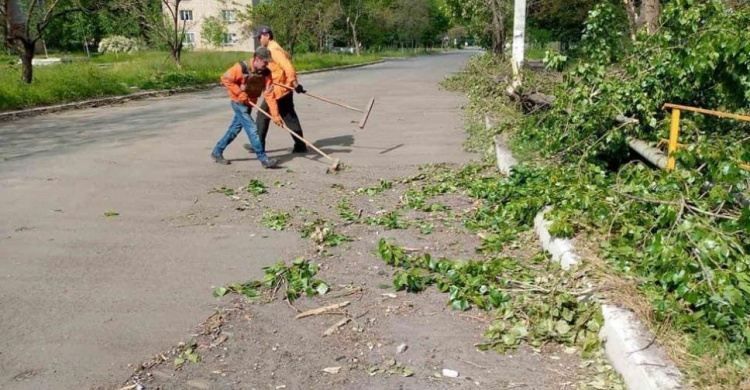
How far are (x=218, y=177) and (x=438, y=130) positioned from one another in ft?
17.0

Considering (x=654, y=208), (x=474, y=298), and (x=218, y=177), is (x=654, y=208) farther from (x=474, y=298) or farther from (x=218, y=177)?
(x=218, y=177)

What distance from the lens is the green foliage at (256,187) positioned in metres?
7.22

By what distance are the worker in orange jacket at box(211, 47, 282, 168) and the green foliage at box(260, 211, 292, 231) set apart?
7.47ft

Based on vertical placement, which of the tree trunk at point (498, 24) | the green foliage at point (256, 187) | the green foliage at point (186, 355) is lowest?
the green foliage at point (186, 355)

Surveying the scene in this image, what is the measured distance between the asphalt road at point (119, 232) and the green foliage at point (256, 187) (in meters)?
0.53

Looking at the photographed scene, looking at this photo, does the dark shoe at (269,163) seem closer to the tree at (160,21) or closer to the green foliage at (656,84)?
the green foliage at (656,84)

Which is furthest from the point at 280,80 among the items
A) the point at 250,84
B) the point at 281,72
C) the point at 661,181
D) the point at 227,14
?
the point at 227,14

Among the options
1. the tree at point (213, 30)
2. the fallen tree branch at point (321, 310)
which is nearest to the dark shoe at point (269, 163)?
the fallen tree branch at point (321, 310)

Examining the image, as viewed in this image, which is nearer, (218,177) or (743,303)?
(743,303)

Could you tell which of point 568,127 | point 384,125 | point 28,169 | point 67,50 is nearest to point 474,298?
point 568,127

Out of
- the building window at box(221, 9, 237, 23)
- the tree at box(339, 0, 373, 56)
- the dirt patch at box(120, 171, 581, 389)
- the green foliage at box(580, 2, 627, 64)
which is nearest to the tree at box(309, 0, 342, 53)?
the building window at box(221, 9, 237, 23)

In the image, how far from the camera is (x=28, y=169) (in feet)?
27.1

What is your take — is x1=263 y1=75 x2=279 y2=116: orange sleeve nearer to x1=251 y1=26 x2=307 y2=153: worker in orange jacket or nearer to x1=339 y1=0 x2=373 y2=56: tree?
x1=251 y1=26 x2=307 y2=153: worker in orange jacket

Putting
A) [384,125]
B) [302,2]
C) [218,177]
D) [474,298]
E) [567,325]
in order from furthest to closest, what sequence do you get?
[302,2] → [384,125] → [218,177] → [474,298] → [567,325]
